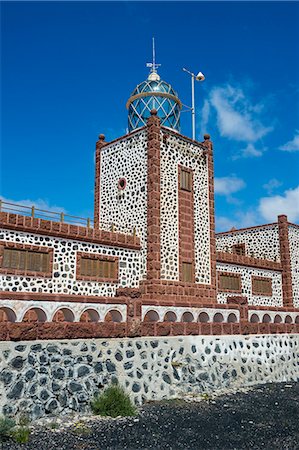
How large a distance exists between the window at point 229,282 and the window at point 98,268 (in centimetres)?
727

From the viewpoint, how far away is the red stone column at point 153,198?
18.3 m

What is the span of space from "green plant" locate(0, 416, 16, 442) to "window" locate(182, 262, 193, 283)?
38.0ft

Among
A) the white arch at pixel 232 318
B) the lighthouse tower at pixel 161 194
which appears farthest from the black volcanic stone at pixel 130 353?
the lighthouse tower at pixel 161 194

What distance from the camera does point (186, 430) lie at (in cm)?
923

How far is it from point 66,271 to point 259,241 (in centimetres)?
1533

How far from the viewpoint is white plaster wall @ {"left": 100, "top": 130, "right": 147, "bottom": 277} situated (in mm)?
19375

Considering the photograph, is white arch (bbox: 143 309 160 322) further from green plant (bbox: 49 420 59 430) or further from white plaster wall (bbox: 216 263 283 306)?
white plaster wall (bbox: 216 263 283 306)

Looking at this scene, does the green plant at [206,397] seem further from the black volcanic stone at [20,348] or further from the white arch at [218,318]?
the black volcanic stone at [20,348]

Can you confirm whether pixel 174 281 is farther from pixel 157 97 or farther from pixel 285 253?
pixel 285 253

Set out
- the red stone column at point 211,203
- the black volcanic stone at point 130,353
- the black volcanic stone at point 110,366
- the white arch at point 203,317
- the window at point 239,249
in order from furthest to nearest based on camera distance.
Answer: the window at point 239,249 < the red stone column at point 211,203 < the white arch at point 203,317 < the black volcanic stone at point 130,353 < the black volcanic stone at point 110,366

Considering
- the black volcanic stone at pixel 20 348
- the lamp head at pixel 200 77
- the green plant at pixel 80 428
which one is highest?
the lamp head at pixel 200 77

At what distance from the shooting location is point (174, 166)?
789 inches

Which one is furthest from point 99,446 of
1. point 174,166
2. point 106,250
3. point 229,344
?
point 174,166

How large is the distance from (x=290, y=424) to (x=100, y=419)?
4385 millimetres
